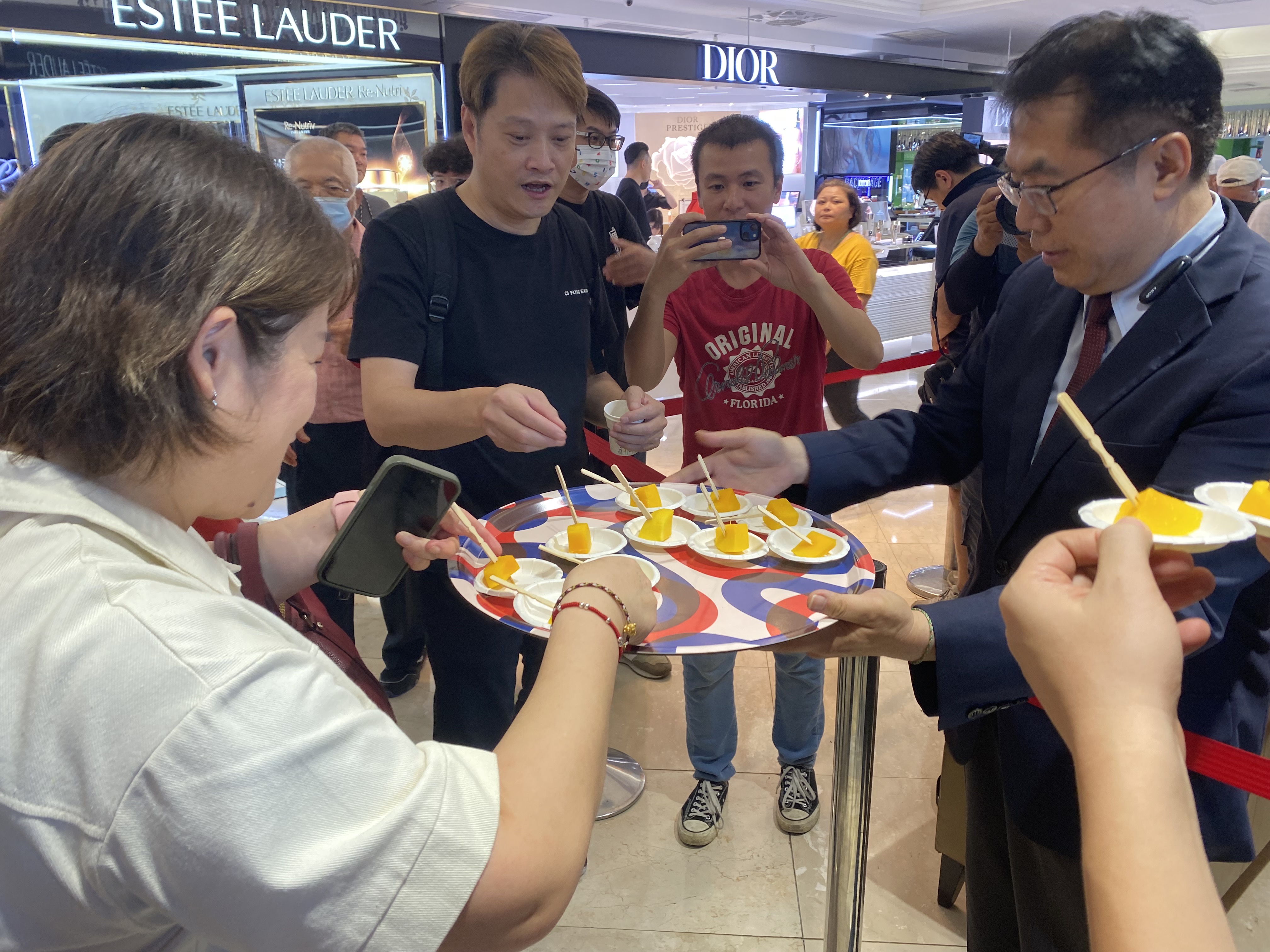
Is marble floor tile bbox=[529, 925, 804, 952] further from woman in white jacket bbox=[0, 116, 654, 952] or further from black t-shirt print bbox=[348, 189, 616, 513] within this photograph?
woman in white jacket bbox=[0, 116, 654, 952]

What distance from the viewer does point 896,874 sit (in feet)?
A: 7.47

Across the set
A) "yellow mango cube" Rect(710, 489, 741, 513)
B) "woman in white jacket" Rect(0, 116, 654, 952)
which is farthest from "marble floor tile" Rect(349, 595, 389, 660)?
"woman in white jacket" Rect(0, 116, 654, 952)

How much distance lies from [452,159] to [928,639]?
2718 millimetres

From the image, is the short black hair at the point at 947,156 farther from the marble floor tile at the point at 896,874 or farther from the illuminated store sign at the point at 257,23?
the illuminated store sign at the point at 257,23

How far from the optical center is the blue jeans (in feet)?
7.81

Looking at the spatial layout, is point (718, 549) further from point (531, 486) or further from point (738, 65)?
point (738, 65)

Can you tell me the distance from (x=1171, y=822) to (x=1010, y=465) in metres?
0.92

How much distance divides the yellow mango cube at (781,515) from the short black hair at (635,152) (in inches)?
293

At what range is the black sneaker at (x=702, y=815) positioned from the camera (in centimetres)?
237

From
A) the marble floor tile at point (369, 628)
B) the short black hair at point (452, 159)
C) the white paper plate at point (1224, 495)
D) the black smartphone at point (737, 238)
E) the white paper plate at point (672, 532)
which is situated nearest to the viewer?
the white paper plate at point (1224, 495)

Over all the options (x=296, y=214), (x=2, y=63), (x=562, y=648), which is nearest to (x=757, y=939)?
(x=562, y=648)

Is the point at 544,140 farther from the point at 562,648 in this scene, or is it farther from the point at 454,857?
the point at 454,857

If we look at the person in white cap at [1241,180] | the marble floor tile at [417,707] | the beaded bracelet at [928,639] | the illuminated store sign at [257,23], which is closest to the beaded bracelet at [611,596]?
the beaded bracelet at [928,639]

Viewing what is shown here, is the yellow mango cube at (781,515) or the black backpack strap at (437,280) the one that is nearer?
the yellow mango cube at (781,515)
